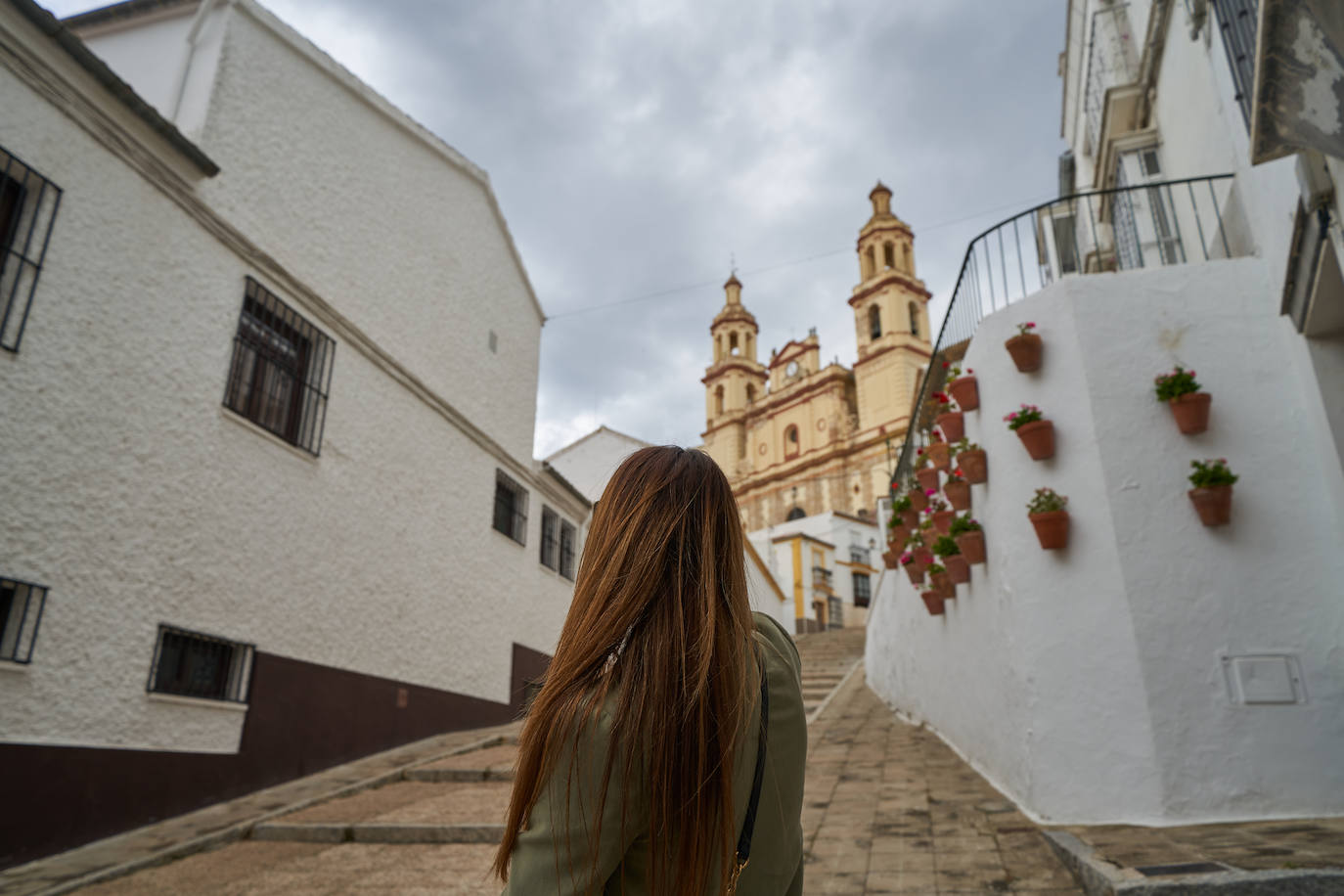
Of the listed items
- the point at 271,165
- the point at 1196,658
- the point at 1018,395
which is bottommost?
the point at 1196,658

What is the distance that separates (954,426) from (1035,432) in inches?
47.2

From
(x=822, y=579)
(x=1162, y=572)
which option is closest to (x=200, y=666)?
(x=1162, y=572)

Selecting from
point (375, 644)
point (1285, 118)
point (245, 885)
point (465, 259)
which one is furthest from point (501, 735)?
point (1285, 118)

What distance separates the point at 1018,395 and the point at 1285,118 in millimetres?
2424

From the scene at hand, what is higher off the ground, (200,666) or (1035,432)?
(1035,432)

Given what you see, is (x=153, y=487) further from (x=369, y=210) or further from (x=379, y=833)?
(x=369, y=210)

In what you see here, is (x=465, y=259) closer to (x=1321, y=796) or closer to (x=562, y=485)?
(x=562, y=485)

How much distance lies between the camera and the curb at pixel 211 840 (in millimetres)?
4156

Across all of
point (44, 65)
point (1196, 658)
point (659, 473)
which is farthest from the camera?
point (44, 65)

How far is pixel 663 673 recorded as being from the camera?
1.08 meters

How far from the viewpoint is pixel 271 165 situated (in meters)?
7.00

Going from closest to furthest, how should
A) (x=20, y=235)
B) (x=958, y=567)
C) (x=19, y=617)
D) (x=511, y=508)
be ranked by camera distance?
(x=19, y=617) < (x=20, y=235) < (x=958, y=567) < (x=511, y=508)

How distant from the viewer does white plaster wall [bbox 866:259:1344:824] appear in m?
4.22

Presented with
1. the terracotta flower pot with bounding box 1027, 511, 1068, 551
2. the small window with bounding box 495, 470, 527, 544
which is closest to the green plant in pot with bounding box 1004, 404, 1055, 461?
the terracotta flower pot with bounding box 1027, 511, 1068, 551
